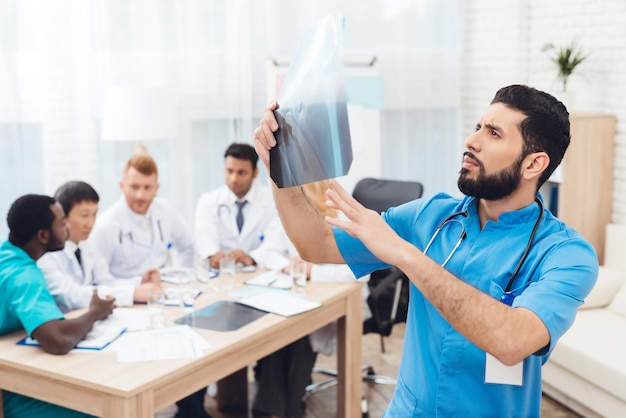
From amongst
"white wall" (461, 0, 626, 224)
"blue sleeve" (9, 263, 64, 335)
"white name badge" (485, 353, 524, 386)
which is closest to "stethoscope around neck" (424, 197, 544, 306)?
"white name badge" (485, 353, 524, 386)

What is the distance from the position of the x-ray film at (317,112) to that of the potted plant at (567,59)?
3.65 m

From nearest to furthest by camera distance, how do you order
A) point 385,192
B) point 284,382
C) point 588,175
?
point 284,382 < point 385,192 < point 588,175

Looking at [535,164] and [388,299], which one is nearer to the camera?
[535,164]

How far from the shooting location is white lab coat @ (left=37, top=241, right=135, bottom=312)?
3.13 metres

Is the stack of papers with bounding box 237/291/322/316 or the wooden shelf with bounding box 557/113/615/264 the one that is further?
the wooden shelf with bounding box 557/113/615/264

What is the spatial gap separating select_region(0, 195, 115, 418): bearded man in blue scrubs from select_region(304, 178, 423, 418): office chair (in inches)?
60.4

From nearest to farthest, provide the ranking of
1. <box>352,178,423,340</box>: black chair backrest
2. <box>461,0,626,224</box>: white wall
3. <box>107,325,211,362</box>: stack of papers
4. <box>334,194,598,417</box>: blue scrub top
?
<box>334,194,598,417</box>: blue scrub top < <box>107,325,211,362</box>: stack of papers < <box>352,178,423,340</box>: black chair backrest < <box>461,0,626,224</box>: white wall

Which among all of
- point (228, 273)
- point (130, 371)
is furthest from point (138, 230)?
point (130, 371)

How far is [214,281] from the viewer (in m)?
3.59

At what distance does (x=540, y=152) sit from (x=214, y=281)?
6.88 feet

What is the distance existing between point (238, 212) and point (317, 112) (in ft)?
8.67

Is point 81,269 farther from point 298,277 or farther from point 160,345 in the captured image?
point 298,277

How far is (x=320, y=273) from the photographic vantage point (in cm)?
360

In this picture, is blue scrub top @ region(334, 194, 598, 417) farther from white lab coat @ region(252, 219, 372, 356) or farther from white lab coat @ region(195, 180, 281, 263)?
white lab coat @ region(195, 180, 281, 263)
